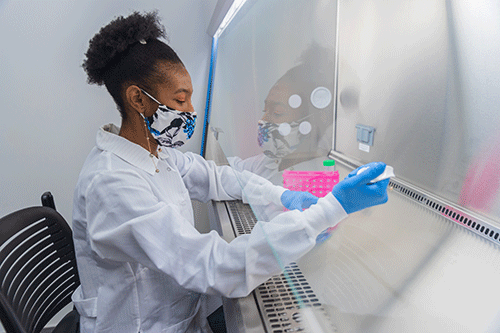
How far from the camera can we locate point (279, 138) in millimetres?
977

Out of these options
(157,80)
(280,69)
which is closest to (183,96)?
(157,80)

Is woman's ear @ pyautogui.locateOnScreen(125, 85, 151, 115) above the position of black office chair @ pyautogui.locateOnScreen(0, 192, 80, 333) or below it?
above

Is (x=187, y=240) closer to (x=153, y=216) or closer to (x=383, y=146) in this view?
(x=153, y=216)

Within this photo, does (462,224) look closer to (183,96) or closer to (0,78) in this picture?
(183,96)

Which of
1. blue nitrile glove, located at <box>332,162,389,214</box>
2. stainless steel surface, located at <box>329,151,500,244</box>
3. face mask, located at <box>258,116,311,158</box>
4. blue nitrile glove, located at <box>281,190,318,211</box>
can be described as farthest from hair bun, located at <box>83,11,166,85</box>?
stainless steel surface, located at <box>329,151,500,244</box>

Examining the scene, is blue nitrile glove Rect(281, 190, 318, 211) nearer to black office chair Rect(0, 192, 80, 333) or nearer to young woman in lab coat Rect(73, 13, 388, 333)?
young woman in lab coat Rect(73, 13, 388, 333)

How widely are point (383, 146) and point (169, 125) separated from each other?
2.34 ft

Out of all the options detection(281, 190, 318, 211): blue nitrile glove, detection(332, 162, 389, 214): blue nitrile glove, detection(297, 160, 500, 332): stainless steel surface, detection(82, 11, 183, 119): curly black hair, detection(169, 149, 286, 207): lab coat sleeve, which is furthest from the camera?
detection(169, 149, 286, 207): lab coat sleeve

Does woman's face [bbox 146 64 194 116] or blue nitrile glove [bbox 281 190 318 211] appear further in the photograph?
woman's face [bbox 146 64 194 116]

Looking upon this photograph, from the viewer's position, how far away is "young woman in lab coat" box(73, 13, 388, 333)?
2.47 ft

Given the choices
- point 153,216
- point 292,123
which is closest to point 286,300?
point 153,216

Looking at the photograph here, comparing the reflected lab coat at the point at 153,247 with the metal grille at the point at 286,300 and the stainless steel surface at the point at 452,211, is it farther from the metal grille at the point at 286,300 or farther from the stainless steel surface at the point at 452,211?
the stainless steel surface at the point at 452,211

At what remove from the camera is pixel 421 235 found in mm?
801

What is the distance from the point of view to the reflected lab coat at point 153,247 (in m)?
0.76
